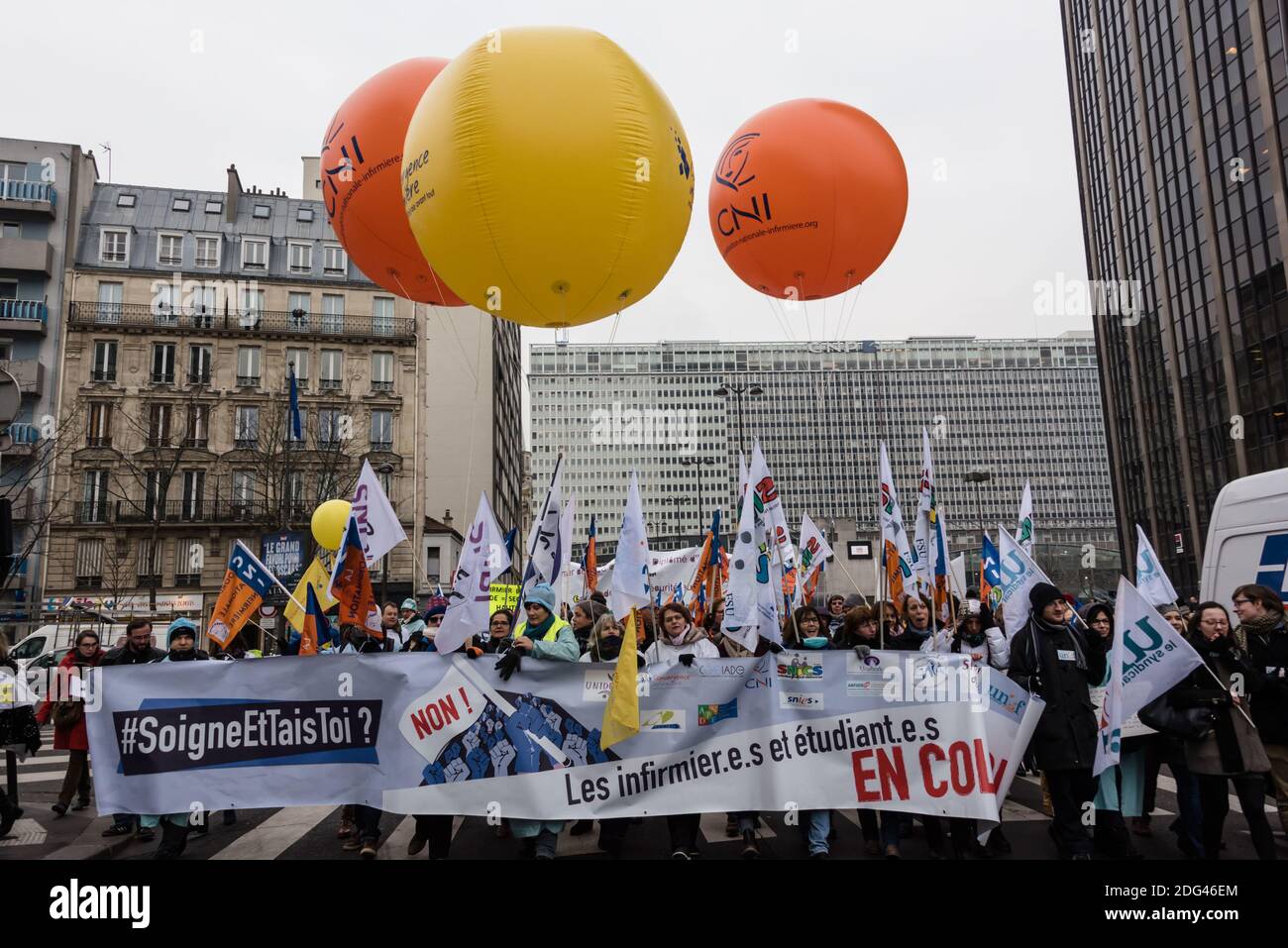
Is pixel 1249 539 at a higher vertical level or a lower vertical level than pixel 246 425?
lower

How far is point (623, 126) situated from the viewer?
6.94m

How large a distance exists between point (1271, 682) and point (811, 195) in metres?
6.05

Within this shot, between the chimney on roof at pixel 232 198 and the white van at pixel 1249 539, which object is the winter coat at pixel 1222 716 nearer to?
the white van at pixel 1249 539

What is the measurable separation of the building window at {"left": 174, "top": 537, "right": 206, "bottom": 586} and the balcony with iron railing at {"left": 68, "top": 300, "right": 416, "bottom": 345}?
10.3m

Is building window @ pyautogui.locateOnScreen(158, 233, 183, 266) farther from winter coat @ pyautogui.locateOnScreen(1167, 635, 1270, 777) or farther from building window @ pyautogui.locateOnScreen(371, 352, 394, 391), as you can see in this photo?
winter coat @ pyautogui.locateOnScreen(1167, 635, 1270, 777)

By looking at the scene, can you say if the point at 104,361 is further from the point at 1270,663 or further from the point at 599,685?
the point at 1270,663

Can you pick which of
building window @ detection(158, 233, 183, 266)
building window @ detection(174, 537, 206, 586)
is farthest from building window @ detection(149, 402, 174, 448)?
building window @ detection(158, 233, 183, 266)

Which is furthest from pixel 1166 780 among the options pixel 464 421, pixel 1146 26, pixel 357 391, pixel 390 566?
pixel 1146 26

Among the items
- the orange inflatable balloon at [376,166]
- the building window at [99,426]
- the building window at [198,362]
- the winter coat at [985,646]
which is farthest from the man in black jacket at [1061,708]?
the building window at [99,426]

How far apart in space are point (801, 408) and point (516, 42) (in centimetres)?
14590

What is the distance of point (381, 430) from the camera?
141 feet

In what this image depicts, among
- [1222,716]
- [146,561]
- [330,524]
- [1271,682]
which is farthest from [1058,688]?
[146,561]
